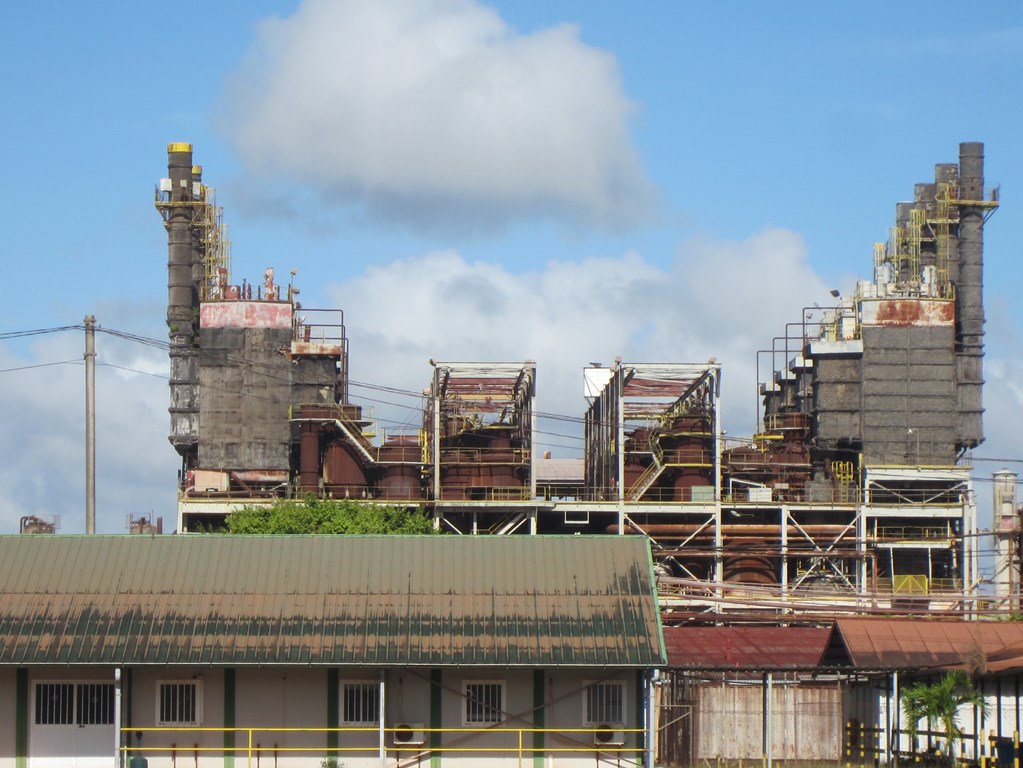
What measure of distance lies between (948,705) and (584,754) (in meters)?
8.87

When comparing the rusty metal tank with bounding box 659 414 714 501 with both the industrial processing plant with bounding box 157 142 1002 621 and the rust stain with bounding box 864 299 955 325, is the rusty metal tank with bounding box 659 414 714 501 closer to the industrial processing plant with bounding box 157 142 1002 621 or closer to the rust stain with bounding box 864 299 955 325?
the industrial processing plant with bounding box 157 142 1002 621

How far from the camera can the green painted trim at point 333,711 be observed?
40.9 meters

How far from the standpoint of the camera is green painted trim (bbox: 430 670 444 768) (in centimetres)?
4084

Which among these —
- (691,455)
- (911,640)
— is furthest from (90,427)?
(691,455)

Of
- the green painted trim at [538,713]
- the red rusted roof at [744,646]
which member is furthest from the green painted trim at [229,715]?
the red rusted roof at [744,646]

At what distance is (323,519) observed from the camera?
3337 inches

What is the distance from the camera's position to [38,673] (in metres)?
41.2

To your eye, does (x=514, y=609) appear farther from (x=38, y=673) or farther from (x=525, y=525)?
(x=525, y=525)

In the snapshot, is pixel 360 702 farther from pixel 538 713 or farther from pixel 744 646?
pixel 744 646

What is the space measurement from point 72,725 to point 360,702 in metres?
6.90

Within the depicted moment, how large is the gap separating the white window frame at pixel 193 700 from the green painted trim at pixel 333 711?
9.99 feet

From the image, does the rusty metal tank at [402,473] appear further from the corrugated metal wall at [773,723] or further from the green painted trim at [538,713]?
the green painted trim at [538,713]

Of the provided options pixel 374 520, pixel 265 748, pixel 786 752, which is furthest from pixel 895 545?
pixel 265 748

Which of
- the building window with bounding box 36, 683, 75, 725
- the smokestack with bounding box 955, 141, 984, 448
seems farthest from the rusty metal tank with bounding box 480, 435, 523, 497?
the building window with bounding box 36, 683, 75, 725
